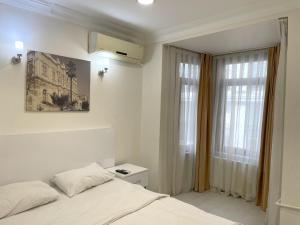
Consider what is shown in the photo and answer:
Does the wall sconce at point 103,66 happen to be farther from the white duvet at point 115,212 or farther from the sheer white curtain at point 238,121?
the sheer white curtain at point 238,121

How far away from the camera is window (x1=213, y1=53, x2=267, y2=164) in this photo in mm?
3545

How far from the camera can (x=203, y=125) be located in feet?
13.0

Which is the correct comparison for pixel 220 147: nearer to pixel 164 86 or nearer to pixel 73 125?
pixel 164 86

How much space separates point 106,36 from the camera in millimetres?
3016

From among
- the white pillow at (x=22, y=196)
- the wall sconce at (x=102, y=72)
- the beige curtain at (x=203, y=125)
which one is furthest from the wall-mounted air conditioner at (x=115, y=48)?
the white pillow at (x=22, y=196)

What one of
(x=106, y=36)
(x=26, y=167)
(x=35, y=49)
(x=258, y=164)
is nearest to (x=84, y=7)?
(x=106, y=36)

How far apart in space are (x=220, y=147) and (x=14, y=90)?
10.3 ft

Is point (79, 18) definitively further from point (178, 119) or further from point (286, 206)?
point (286, 206)

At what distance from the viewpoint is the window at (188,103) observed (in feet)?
12.5

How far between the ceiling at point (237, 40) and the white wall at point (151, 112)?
396 mm

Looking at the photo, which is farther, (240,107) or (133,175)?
(240,107)

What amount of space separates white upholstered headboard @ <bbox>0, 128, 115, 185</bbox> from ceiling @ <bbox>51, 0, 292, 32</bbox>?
4.71ft

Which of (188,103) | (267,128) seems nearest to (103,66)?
(188,103)

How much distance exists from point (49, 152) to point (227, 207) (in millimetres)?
2580
